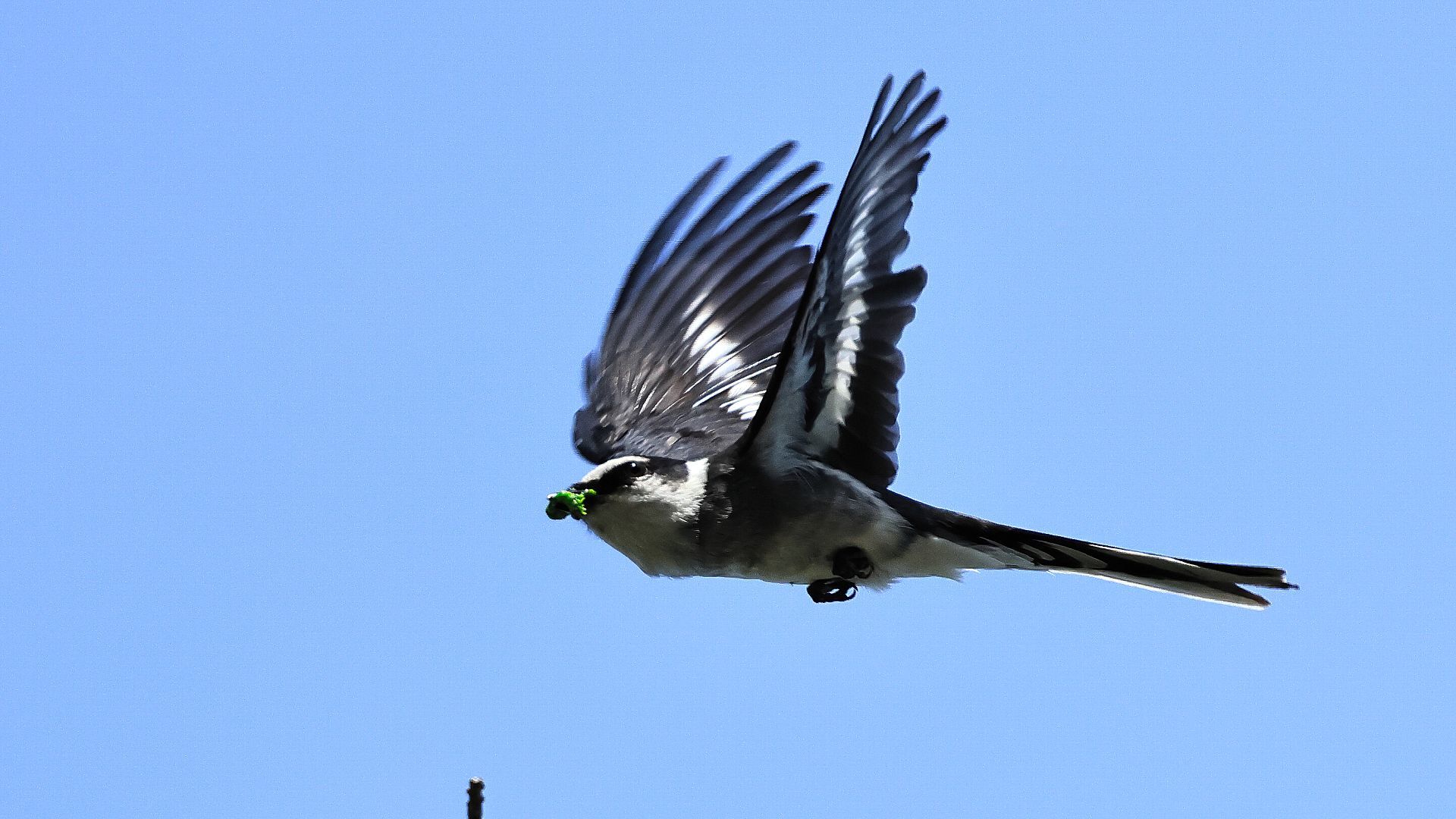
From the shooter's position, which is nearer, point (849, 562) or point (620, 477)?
point (620, 477)

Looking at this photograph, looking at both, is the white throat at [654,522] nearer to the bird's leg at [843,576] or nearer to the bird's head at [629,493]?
the bird's head at [629,493]

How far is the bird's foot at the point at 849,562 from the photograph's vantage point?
606 cm

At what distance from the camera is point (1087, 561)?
238 inches

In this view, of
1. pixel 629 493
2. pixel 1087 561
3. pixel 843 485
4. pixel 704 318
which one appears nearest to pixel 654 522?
pixel 629 493

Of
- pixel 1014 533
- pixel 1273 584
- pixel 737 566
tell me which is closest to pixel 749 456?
pixel 737 566

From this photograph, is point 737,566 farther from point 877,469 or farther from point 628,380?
point 628,380

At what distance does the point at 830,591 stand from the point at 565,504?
4.27 feet

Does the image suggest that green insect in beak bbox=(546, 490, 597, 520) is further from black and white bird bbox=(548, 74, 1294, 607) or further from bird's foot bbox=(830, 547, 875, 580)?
bird's foot bbox=(830, 547, 875, 580)

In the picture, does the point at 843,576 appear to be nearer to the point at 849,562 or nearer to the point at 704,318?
the point at 849,562

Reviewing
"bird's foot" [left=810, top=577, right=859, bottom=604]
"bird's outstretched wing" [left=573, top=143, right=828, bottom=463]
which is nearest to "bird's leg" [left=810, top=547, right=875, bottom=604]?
"bird's foot" [left=810, top=577, right=859, bottom=604]

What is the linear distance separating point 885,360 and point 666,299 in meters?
2.77

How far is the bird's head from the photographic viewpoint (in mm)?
5660

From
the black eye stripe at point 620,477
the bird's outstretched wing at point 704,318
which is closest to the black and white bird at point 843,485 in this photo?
the black eye stripe at point 620,477

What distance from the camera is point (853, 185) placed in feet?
17.3
